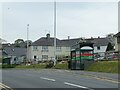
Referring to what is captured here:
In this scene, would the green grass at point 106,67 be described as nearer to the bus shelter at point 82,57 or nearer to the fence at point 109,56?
the bus shelter at point 82,57

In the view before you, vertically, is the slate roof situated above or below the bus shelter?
above

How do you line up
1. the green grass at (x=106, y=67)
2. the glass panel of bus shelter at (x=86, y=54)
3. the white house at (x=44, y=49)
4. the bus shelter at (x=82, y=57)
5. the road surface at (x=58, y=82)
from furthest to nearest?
1. the white house at (x=44, y=49)
2. the glass panel of bus shelter at (x=86, y=54)
3. the bus shelter at (x=82, y=57)
4. the green grass at (x=106, y=67)
5. the road surface at (x=58, y=82)

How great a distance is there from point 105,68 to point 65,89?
2329cm

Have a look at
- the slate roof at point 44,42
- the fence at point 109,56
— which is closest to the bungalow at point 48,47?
the slate roof at point 44,42

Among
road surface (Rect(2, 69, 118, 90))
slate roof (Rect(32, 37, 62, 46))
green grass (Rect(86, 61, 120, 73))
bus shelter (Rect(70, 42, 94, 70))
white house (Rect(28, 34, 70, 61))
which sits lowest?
road surface (Rect(2, 69, 118, 90))

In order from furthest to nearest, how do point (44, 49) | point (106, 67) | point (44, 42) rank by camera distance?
point (44, 42) → point (44, 49) → point (106, 67)

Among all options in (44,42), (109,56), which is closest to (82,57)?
(109,56)

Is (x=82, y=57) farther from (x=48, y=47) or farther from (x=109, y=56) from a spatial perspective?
(x=48, y=47)

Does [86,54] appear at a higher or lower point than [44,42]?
lower

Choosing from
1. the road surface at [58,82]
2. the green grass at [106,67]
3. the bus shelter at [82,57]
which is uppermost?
the bus shelter at [82,57]

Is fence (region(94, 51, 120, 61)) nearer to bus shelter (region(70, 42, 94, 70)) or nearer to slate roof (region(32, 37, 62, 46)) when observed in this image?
bus shelter (region(70, 42, 94, 70))

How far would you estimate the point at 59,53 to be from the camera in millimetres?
129250

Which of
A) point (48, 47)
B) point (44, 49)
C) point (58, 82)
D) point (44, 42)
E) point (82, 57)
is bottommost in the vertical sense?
point (58, 82)

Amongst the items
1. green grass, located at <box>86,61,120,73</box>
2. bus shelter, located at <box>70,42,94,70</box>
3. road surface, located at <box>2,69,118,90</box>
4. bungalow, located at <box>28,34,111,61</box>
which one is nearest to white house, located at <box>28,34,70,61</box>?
bungalow, located at <box>28,34,111,61</box>
